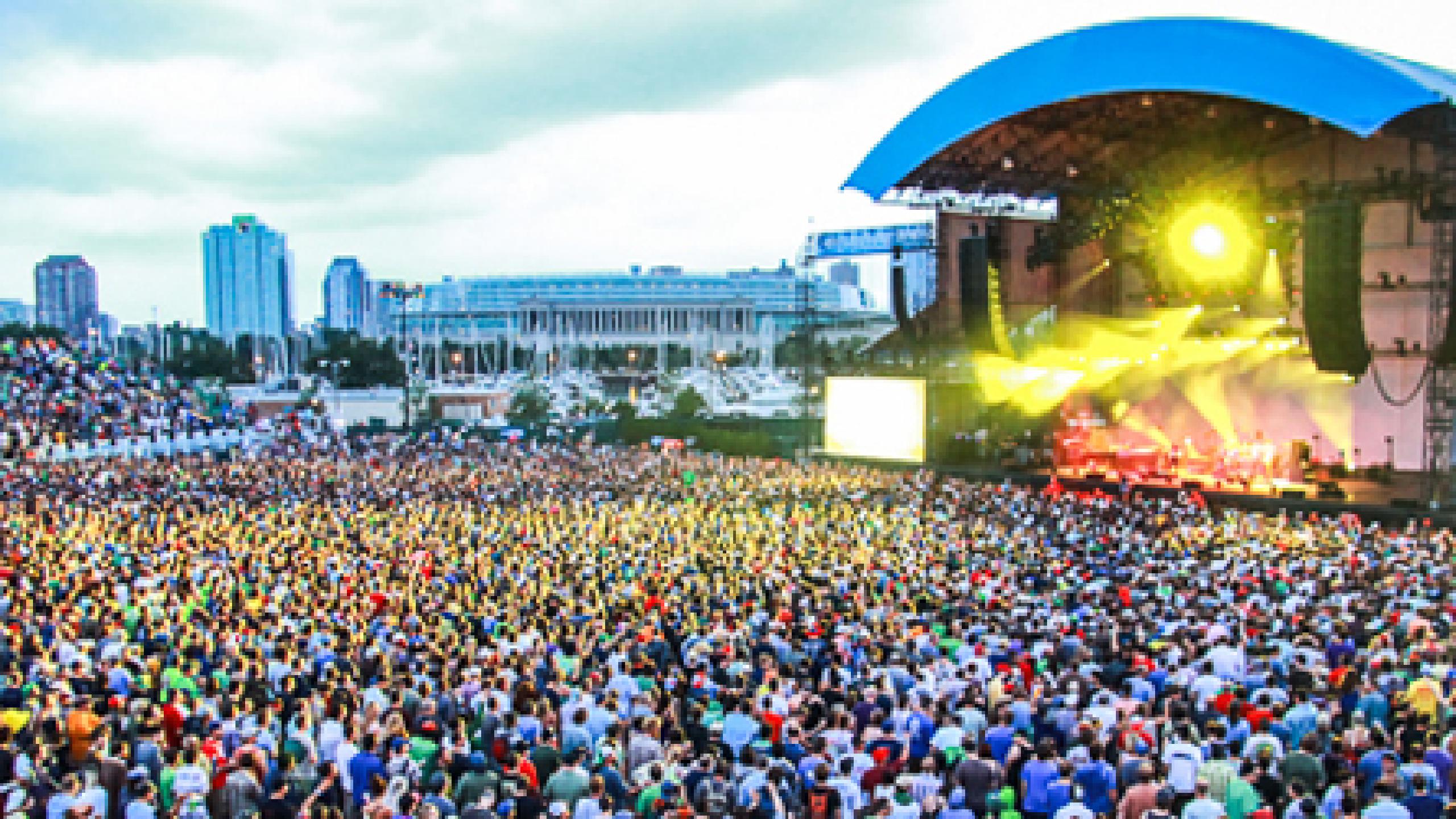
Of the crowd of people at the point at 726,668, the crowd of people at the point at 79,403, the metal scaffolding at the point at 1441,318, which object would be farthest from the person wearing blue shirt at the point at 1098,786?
the crowd of people at the point at 79,403

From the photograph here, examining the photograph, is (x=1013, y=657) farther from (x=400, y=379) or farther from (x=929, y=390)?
(x=400, y=379)

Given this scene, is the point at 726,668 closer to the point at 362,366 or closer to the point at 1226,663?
the point at 1226,663

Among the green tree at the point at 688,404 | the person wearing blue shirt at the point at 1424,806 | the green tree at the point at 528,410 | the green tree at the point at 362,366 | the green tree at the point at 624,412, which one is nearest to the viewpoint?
the person wearing blue shirt at the point at 1424,806

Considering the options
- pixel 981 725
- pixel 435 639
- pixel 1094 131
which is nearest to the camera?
pixel 981 725

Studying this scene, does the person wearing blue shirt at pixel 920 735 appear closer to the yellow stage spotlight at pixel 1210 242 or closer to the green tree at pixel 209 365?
the yellow stage spotlight at pixel 1210 242

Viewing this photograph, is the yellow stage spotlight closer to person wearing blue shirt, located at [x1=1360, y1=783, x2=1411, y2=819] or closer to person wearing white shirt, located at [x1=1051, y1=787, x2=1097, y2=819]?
person wearing blue shirt, located at [x1=1360, y1=783, x2=1411, y2=819]

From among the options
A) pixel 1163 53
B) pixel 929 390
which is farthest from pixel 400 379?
pixel 1163 53
